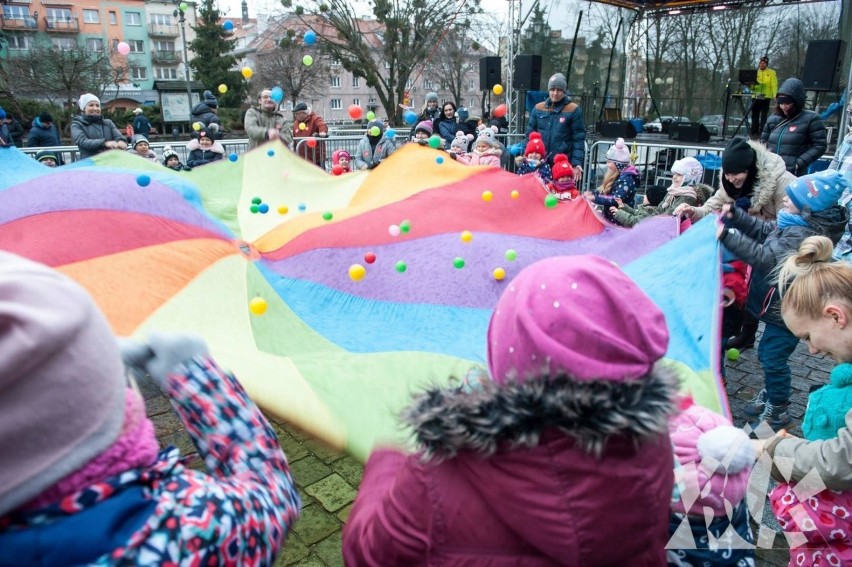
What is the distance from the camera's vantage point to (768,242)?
294 centimetres

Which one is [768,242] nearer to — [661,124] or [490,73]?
[490,73]

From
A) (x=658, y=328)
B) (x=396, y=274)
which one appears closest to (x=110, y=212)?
(x=396, y=274)

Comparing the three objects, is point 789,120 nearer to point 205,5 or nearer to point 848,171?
point 848,171

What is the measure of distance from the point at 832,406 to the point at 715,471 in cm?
54

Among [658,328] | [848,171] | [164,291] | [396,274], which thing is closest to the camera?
[658,328]

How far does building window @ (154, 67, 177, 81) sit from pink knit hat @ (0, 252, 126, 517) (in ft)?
159

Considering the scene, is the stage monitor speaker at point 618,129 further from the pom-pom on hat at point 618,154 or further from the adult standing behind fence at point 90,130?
the adult standing behind fence at point 90,130

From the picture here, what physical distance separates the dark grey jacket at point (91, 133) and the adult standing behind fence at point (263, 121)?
1.34 m

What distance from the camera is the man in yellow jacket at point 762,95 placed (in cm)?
1198

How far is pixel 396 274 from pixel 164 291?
3.14ft

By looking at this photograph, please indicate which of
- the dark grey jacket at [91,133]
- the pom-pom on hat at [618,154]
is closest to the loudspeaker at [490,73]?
the pom-pom on hat at [618,154]

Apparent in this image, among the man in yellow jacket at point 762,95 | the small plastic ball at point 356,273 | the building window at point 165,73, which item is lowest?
the small plastic ball at point 356,273

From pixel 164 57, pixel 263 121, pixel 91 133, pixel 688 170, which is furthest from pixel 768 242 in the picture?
pixel 164 57

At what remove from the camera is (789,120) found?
5.79 meters
